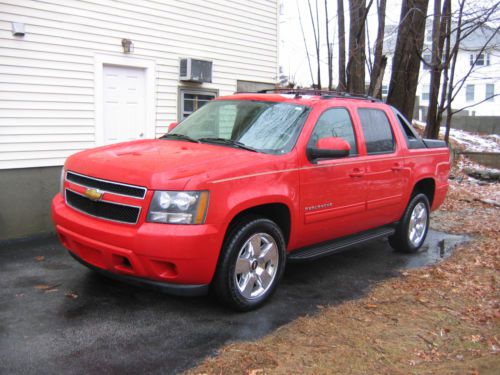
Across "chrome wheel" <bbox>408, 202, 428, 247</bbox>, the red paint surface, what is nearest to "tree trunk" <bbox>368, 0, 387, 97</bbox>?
"chrome wheel" <bbox>408, 202, 428, 247</bbox>

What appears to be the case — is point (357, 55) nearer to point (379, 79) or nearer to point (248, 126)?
point (379, 79)

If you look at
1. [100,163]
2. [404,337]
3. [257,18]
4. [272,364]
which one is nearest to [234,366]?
[272,364]

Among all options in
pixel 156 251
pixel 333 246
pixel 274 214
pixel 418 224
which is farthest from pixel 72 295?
pixel 418 224

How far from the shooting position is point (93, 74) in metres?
7.76

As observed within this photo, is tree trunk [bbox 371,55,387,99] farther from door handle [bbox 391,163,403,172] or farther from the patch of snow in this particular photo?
→ the patch of snow

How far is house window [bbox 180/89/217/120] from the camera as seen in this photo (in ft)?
30.5

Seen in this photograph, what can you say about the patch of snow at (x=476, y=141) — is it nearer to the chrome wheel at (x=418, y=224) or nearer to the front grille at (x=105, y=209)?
the chrome wheel at (x=418, y=224)

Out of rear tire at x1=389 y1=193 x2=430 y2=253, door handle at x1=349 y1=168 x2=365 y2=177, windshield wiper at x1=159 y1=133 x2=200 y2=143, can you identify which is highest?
windshield wiper at x1=159 y1=133 x2=200 y2=143

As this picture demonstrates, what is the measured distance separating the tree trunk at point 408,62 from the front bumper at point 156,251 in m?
7.89

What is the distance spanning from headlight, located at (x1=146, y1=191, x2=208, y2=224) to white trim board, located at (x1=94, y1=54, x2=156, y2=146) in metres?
4.56

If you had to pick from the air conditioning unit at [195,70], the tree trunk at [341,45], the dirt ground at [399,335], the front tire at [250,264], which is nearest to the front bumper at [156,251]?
the front tire at [250,264]

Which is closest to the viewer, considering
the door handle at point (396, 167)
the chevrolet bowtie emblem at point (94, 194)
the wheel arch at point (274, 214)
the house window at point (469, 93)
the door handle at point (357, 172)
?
the chevrolet bowtie emblem at point (94, 194)

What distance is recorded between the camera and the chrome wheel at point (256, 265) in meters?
4.18

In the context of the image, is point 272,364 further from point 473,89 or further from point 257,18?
point 473,89
